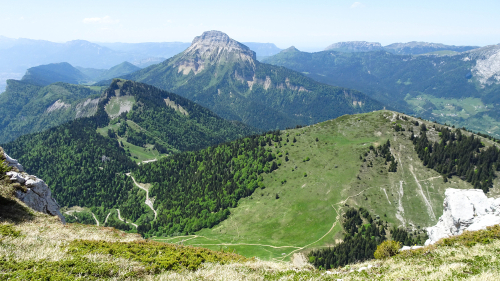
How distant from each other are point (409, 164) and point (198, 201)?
109753 millimetres

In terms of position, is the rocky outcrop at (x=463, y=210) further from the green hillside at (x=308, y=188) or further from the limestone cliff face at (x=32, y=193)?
the limestone cliff face at (x=32, y=193)

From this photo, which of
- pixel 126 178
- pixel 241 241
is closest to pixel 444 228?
pixel 241 241

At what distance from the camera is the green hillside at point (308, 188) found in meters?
97.1

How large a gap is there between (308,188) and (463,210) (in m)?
67.2

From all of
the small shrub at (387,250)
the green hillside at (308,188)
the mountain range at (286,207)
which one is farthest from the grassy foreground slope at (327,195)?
the small shrub at (387,250)

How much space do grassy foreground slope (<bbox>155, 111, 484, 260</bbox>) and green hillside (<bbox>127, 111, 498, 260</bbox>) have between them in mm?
371

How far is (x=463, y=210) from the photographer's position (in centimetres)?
5231

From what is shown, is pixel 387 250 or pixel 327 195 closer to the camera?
pixel 387 250

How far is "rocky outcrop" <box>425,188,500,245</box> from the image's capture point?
4917 centimetres

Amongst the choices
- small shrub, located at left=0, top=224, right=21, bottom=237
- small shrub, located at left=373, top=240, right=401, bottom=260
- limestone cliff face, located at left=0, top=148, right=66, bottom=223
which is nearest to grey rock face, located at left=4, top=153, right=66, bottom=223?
limestone cliff face, located at left=0, top=148, right=66, bottom=223

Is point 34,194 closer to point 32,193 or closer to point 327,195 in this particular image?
point 32,193

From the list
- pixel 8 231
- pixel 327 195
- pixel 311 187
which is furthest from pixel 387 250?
pixel 311 187

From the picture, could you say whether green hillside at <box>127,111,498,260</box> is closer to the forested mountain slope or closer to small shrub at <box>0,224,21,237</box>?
the forested mountain slope

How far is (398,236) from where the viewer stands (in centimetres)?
8794
